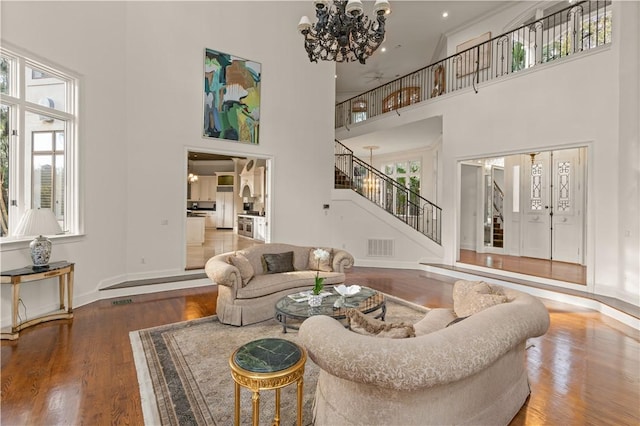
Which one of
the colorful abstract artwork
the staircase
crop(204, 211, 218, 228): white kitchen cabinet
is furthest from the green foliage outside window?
crop(204, 211, 218, 228): white kitchen cabinet

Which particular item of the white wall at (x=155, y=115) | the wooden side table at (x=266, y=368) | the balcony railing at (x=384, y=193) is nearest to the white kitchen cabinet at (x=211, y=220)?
the balcony railing at (x=384, y=193)

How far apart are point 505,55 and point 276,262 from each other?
7.53m

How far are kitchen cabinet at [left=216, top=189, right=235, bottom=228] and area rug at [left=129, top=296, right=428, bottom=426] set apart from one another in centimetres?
1174

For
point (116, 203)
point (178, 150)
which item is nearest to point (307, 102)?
point (178, 150)

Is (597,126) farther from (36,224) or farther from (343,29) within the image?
(36,224)

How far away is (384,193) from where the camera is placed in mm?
9500

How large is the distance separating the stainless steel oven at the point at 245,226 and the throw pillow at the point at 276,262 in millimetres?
7161

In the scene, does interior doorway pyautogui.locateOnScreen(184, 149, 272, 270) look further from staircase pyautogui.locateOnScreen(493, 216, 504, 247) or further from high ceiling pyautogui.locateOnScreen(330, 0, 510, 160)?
staircase pyautogui.locateOnScreen(493, 216, 504, 247)

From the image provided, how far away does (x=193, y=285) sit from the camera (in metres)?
5.91

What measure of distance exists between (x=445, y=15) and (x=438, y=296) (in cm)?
726

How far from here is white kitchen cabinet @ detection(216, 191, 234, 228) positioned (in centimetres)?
1535

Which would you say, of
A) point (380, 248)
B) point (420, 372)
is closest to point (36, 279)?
point (420, 372)

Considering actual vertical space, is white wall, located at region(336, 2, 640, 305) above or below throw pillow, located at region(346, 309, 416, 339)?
above

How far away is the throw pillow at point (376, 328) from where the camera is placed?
1.85 meters
